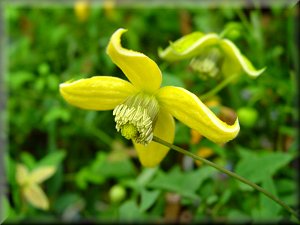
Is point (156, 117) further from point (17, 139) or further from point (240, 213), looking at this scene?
point (17, 139)

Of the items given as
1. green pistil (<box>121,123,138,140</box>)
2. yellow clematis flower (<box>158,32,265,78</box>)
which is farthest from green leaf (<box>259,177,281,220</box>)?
green pistil (<box>121,123,138,140</box>)

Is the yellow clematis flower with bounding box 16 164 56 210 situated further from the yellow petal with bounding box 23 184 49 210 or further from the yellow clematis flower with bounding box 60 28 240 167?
the yellow clematis flower with bounding box 60 28 240 167

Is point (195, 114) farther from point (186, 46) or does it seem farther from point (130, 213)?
point (130, 213)

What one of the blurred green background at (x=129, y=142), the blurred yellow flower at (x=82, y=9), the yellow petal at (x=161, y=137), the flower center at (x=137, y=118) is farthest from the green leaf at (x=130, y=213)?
the blurred yellow flower at (x=82, y=9)

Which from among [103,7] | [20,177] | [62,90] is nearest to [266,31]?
[103,7]

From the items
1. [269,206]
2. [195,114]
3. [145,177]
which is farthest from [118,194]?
[195,114]
